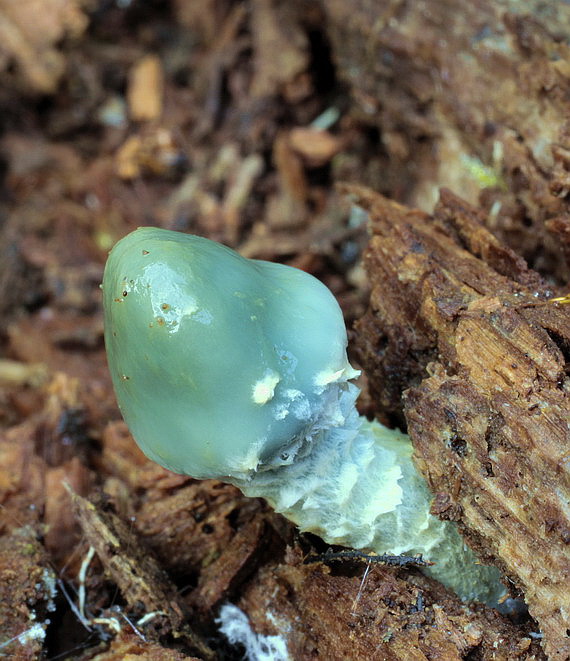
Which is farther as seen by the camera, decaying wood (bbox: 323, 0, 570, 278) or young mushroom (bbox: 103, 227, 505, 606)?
decaying wood (bbox: 323, 0, 570, 278)

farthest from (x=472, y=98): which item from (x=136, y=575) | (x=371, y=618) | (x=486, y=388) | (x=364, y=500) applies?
(x=136, y=575)

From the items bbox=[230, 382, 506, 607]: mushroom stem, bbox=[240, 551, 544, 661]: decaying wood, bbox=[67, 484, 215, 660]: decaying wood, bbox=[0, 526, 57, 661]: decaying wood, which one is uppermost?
bbox=[230, 382, 506, 607]: mushroom stem

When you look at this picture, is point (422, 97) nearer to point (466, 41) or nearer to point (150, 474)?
point (466, 41)

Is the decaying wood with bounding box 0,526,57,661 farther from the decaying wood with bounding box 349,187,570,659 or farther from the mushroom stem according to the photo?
the decaying wood with bounding box 349,187,570,659

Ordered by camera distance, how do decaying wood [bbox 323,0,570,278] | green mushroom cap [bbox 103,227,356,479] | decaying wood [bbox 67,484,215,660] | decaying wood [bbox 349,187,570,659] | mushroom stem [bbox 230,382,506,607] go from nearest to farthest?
1. green mushroom cap [bbox 103,227,356,479]
2. decaying wood [bbox 349,187,570,659]
3. mushroom stem [bbox 230,382,506,607]
4. decaying wood [bbox 67,484,215,660]
5. decaying wood [bbox 323,0,570,278]

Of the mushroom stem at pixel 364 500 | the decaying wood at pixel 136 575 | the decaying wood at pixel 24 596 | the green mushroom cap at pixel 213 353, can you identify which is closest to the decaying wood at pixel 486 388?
the mushroom stem at pixel 364 500

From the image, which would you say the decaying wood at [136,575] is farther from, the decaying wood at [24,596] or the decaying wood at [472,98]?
the decaying wood at [472,98]

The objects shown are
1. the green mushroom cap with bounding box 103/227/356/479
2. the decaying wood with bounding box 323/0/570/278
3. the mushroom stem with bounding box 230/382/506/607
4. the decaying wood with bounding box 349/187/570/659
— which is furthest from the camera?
the decaying wood with bounding box 323/0/570/278

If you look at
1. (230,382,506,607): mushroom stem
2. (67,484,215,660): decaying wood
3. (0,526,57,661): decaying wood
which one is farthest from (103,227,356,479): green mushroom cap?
(0,526,57,661): decaying wood

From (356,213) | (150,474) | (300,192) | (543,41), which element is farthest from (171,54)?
(150,474)
